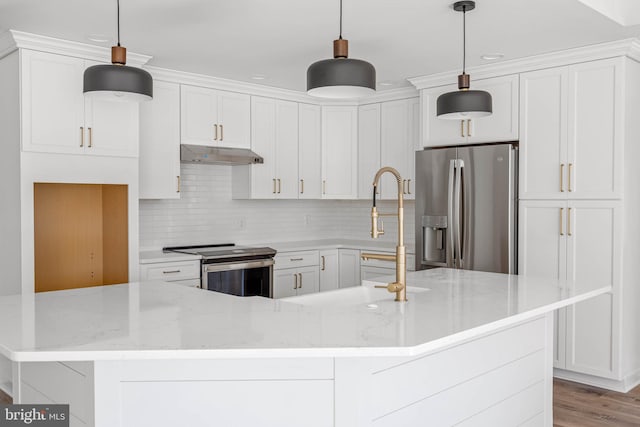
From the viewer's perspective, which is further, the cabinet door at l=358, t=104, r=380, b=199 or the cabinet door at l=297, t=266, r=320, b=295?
the cabinet door at l=358, t=104, r=380, b=199

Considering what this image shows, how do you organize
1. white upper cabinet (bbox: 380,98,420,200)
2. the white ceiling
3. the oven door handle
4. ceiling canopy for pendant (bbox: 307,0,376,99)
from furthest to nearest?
white upper cabinet (bbox: 380,98,420,200), the oven door handle, the white ceiling, ceiling canopy for pendant (bbox: 307,0,376,99)

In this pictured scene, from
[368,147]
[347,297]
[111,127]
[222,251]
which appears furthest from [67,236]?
[368,147]

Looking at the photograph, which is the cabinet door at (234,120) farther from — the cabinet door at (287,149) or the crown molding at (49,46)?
the crown molding at (49,46)

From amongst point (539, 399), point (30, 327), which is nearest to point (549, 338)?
point (539, 399)

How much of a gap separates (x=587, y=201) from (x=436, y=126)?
1.42 metres

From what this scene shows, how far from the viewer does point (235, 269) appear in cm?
505

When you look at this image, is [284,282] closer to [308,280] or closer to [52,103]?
[308,280]

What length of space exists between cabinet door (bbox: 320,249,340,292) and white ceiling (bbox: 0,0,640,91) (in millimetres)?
2103

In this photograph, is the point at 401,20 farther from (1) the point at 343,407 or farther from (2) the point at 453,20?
(1) the point at 343,407

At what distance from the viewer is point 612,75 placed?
13.6 ft

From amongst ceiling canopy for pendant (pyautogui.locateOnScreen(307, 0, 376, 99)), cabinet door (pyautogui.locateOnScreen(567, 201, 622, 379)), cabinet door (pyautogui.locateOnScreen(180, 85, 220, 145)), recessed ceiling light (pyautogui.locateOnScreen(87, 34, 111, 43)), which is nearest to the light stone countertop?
ceiling canopy for pendant (pyautogui.locateOnScreen(307, 0, 376, 99))

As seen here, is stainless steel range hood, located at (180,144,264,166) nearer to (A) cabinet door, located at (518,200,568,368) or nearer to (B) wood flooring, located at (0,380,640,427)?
(B) wood flooring, located at (0,380,640,427)

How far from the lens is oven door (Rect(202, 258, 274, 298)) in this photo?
16.1ft

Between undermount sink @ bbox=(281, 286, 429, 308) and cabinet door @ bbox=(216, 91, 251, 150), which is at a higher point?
cabinet door @ bbox=(216, 91, 251, 150)
